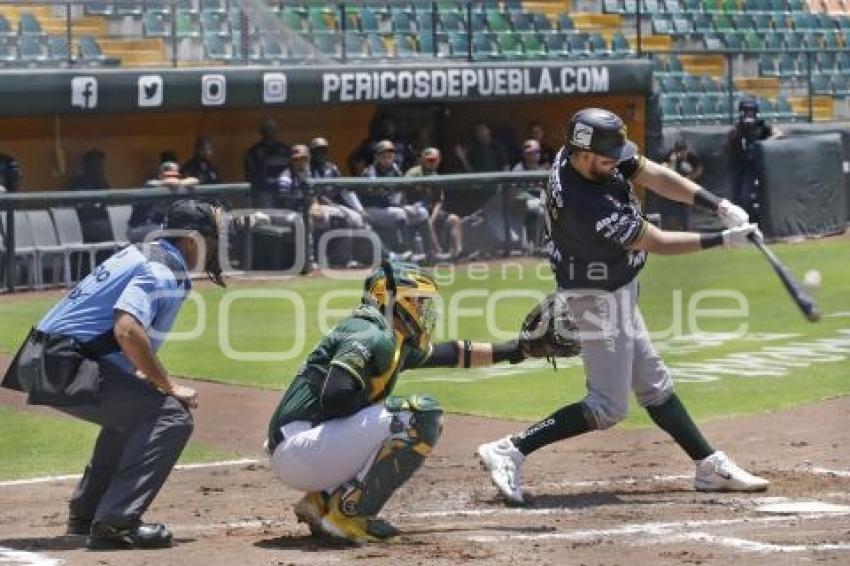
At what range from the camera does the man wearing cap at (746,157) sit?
21875mm

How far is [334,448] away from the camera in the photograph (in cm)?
670

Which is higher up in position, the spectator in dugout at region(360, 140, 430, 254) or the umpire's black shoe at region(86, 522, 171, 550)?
the umpire's black shoe at region(86, 522, 171, 550)

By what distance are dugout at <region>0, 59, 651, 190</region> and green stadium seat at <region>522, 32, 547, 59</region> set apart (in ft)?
2.07

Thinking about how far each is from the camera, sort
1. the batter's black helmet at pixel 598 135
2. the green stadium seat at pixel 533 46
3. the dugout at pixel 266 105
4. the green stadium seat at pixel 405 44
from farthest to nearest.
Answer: the green stadium seat at pixel 533 46, the green stadium seat at pixel 405 44, the dugout at pixel 266 105, the batter's black helmet at pixel 598 135

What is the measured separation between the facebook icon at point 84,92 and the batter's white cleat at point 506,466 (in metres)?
11.2

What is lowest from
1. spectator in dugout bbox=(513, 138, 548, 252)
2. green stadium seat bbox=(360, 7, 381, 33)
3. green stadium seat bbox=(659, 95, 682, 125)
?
spectator in dugout bbox=(513, 138, 548, 252)

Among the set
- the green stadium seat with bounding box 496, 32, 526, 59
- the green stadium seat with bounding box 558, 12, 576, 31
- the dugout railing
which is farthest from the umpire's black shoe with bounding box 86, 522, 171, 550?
the green stadium seat with bounding box 558, 12, 576, 31

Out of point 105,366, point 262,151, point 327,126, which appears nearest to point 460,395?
point 105,366

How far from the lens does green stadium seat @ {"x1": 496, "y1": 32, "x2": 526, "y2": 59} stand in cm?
2284

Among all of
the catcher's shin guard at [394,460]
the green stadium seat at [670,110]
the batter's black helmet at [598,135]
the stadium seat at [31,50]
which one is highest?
the batter's black helmet at [598,135]

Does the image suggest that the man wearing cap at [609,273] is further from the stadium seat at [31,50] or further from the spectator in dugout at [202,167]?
the stadium seat at [31,50]

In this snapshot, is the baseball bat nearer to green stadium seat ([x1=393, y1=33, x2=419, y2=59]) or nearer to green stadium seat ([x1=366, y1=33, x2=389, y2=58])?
green stadium seat ([x1=366, y1=33, x2=389, y2=58])

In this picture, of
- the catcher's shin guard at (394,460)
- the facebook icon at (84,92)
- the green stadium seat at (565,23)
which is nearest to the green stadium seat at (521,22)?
the green stadium seat at (565,23)

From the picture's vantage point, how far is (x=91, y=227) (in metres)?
17.2
